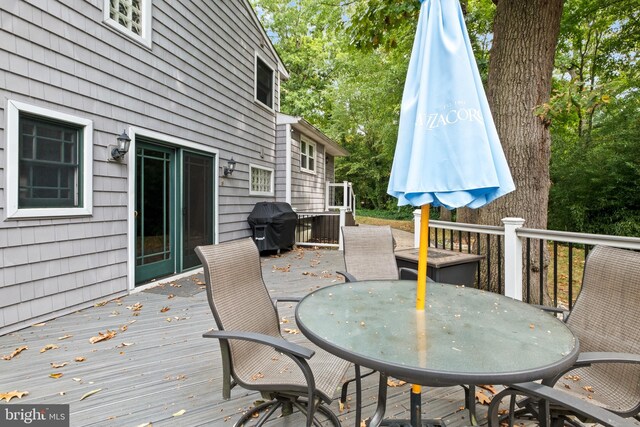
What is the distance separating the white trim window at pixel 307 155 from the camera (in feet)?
35.4

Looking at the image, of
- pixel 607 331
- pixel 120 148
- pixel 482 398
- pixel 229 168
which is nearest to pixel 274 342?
pixel 482 398

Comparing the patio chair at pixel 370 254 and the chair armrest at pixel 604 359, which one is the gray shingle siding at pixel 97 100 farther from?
the chair armrest at pixel 604 359

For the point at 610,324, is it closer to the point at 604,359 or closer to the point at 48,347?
the point at 604,359

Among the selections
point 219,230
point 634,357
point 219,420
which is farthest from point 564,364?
point 219,230

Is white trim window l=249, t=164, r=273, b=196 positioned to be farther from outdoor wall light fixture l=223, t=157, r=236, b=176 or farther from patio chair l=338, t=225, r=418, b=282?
patio chair l=338, t=225, r=418, b=282

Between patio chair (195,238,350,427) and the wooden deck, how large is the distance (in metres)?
0.38

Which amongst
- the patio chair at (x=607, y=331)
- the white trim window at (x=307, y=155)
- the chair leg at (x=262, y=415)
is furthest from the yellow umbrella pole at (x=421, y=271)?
the white trim window at (x=307, y=155)

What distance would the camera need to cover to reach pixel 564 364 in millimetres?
1164

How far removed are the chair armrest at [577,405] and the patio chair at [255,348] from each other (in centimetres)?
84

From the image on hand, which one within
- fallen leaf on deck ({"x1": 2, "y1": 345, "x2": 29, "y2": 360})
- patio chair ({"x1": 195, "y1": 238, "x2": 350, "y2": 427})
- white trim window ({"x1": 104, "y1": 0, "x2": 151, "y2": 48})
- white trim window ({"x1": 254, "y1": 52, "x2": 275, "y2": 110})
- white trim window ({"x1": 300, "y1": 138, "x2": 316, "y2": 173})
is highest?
white trim window ({"x1": 254, "y1": 52, "x2": 275, "y2": 110})

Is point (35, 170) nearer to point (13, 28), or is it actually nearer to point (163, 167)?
point (13, 28)

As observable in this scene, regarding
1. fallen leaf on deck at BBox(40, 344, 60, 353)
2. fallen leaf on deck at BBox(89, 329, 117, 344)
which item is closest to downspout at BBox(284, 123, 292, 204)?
fallen leaf on deck at BBox(89, 329, 117, 344)

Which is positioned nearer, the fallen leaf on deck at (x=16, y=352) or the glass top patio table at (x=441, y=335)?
the glass top patio table at (x=441, y=335)

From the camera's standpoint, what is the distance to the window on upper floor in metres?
8.31
